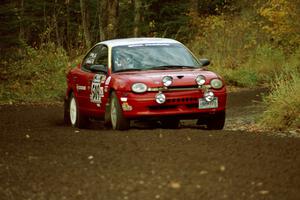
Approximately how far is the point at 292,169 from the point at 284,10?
56.5 feet

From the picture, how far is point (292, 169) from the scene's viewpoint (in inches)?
336

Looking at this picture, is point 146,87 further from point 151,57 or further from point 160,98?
point 151,57

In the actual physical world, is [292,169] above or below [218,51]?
above

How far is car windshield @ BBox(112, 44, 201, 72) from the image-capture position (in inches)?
542

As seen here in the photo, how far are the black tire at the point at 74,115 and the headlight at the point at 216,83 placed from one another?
292 centimetres

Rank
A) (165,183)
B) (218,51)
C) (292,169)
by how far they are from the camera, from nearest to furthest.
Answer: (165,183) < (292,169) < (218,51)

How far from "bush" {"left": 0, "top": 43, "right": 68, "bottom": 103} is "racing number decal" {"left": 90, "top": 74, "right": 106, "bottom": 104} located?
8019 mm

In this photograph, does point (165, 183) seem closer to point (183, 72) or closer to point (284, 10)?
point (183, 72)

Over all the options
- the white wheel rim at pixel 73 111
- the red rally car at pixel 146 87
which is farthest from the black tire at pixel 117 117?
the white wheel rim at pixel 73 111

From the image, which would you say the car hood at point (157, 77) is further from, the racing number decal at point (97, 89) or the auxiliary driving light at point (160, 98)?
the racing number decal at point (97, 89)

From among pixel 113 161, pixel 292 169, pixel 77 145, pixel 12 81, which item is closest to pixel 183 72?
pixel 77 145

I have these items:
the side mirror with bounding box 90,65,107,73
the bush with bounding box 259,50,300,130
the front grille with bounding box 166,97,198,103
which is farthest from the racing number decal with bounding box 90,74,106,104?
the bush with bounding box 259,50,300,130

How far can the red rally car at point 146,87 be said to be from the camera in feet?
41.6

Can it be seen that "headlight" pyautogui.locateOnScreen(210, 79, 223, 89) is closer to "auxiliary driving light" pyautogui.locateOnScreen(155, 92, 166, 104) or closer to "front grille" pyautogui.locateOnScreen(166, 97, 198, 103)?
"front grille" pyautogui.locateOnScreen(166, 97, 198, 103)
